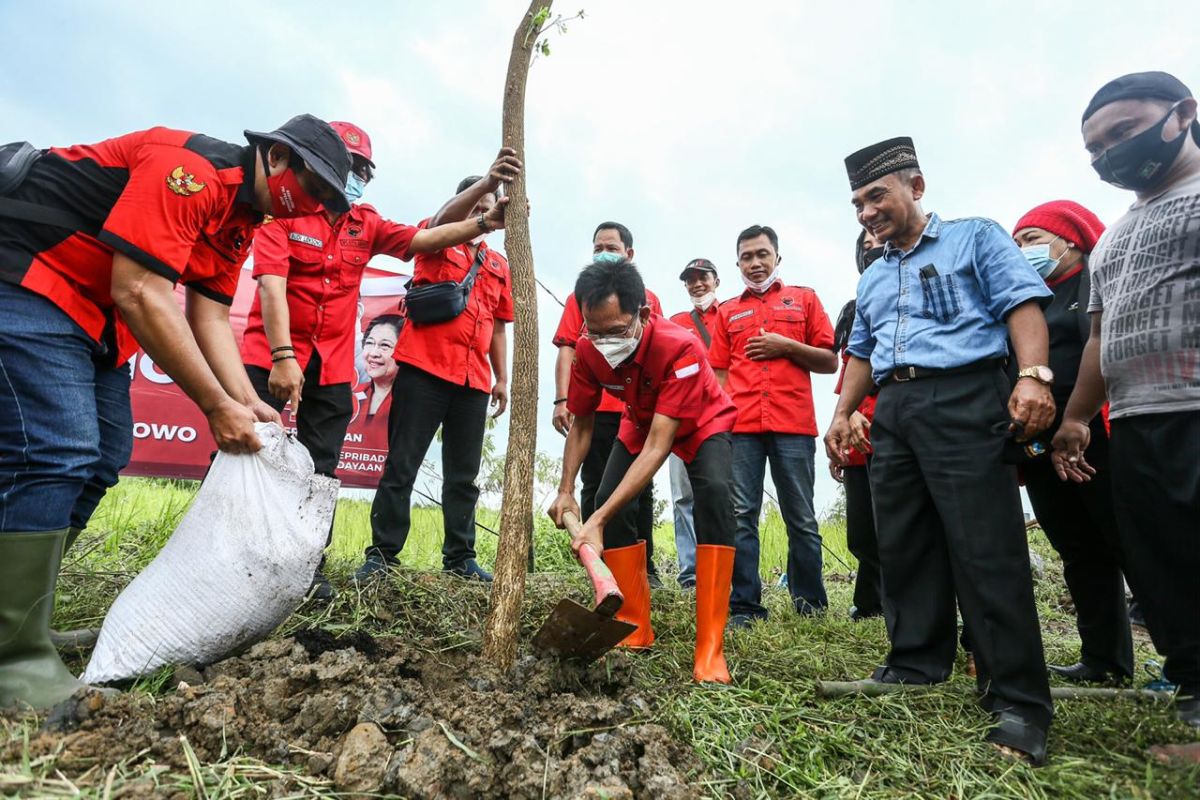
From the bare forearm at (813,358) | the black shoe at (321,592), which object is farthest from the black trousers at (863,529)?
the black shoe at (321,592)

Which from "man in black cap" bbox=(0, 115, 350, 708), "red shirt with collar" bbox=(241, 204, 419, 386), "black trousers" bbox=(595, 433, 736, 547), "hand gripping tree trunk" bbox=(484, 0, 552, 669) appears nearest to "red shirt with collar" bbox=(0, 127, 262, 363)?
"man in black cap" bbox=(0, 115, 350, 708)

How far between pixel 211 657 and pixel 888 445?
2.38m

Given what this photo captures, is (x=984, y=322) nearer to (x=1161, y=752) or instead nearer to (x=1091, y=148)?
(x=1091, y=148)

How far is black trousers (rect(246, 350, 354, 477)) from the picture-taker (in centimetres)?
348

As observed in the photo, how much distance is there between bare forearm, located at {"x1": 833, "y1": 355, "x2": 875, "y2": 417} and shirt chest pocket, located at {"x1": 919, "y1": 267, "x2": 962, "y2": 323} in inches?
20.0

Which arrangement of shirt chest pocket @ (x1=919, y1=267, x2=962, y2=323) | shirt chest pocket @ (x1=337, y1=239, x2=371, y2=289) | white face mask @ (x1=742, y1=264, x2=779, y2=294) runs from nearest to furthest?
1. shirt chest pocket @ (x1=919, y1=267, x2=962, y2=323)
2. shirt chest pocket @ (x1=337, y1=239, x2=371, y2=289)
3. white face mask @ (x1=742, y1=264, x2=779, y2=294)

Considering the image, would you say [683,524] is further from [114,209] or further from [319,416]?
[114,209]

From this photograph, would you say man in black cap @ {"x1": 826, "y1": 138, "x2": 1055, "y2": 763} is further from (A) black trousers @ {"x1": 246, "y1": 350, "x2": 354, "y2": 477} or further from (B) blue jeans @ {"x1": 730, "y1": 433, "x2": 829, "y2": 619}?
(A) black trousers @ {"x1": 246, "y1": 350, "x2": 354, "y2": 477}

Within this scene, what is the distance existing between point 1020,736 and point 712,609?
110 cm

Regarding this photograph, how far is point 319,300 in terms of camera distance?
3.50 meters

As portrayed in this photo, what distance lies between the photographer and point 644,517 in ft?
13.3

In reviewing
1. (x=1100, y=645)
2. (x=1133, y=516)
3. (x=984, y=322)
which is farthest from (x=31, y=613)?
(x=1100, y=645)

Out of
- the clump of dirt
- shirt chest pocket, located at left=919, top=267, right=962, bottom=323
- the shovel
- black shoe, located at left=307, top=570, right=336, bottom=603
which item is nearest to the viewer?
the clump of dirt

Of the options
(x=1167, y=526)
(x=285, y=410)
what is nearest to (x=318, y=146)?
(x=1167, y=526)
